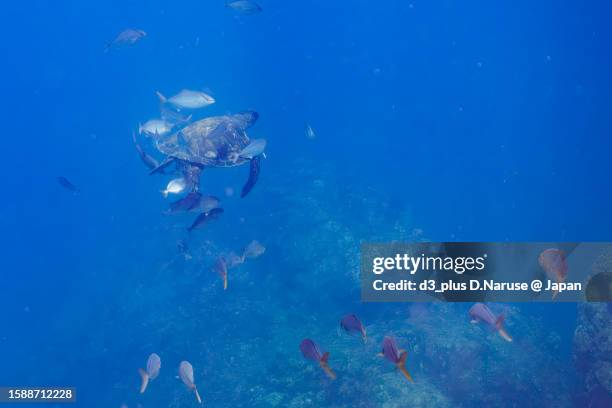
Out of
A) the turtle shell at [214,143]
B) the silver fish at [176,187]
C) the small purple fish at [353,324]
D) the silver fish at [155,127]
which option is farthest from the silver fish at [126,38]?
the small purple fish at [353,324]

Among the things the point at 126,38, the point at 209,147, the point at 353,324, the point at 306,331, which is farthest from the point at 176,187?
the point at 306,331

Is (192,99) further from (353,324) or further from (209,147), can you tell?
(353,324)

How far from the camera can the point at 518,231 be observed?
944 inches

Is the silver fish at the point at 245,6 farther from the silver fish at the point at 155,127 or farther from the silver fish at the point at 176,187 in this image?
the silver fish at the point at 176,187

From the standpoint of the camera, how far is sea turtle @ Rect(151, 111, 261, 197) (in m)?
7.04

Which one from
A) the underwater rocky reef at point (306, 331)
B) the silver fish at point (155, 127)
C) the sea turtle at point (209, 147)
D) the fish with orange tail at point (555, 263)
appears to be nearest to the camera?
the fish with orange tail at point (555, 263)

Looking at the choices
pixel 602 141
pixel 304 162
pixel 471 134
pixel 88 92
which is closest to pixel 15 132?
pixel 88 92

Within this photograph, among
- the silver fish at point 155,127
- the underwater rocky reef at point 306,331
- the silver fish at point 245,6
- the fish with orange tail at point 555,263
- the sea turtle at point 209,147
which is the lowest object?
the underwater rocky reef at point 306,331

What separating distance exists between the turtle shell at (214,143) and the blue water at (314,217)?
5.17 meters

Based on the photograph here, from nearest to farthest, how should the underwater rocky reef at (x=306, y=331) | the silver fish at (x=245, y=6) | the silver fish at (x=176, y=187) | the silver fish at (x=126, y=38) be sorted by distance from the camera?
the silver fish at (x=176, y=187) < the underwater rocky reef at (x=306, y=331) < the silver fish at (x=126, y=38) < the silver fish at (x=245, y=6)

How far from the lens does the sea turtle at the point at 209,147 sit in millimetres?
7035

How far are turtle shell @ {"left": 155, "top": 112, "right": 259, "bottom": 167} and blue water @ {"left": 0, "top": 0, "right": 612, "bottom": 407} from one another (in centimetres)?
517

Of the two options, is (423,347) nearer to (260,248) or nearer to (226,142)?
(260,248)

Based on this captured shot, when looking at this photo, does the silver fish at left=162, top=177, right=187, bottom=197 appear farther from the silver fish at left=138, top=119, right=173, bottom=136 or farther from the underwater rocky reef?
the underwater rocky reef
